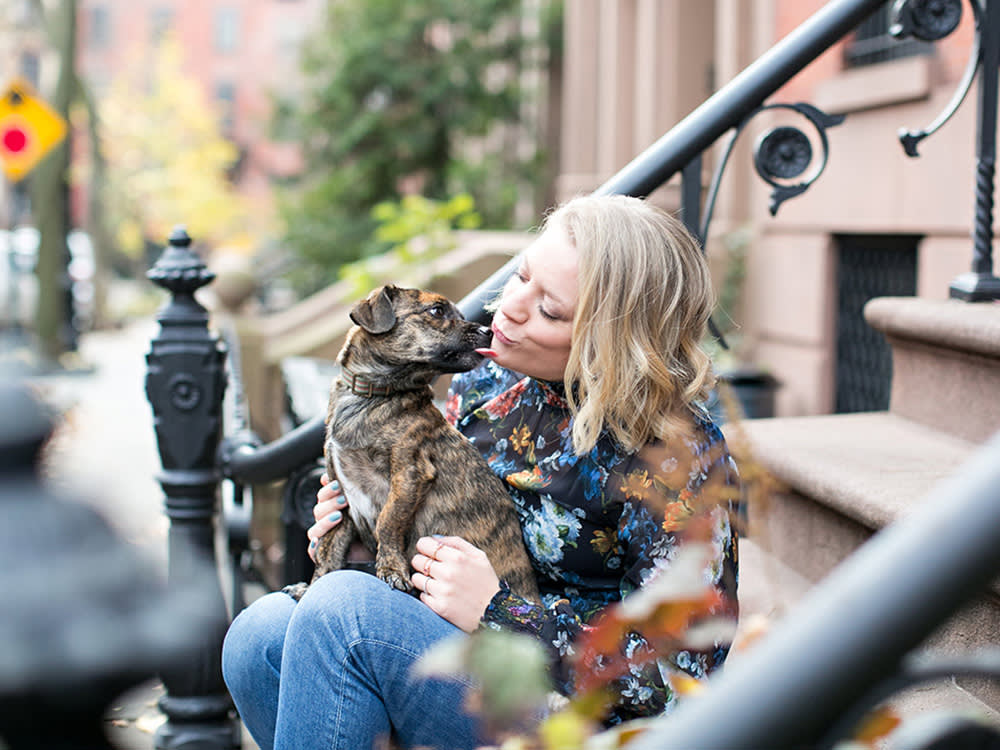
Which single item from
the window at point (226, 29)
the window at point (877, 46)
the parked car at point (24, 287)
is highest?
the window at point (226, 29)

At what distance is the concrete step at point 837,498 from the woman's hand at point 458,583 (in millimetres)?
684

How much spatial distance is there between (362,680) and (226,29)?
229ft

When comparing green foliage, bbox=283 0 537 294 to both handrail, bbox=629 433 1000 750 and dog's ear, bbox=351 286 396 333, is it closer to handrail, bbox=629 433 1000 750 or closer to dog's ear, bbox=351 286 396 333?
dog's ear, bbox=351 286 396 333

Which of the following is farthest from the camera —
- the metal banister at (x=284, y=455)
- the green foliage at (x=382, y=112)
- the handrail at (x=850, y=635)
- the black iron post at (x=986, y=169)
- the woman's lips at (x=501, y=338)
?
the green foliage at (x=382, y=112)

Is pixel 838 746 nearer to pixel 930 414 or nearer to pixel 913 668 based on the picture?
pixel 913 668

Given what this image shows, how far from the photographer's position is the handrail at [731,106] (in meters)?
2.94

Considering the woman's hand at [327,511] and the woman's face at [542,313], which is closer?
the woman's face at [542,313]

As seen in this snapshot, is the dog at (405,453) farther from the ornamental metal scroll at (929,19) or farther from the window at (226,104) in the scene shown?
the window at (226,104)

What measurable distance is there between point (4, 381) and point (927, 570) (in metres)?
0.82

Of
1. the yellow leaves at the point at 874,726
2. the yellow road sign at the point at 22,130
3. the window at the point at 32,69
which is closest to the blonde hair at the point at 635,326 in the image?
the yellow leaves at the point at 874,726

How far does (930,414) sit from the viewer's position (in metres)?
3.48

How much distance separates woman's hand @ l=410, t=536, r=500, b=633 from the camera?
7.41ft

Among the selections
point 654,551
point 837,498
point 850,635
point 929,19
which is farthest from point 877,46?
point 850,635

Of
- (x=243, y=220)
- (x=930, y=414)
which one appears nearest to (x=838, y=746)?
(x=930, y=414)
